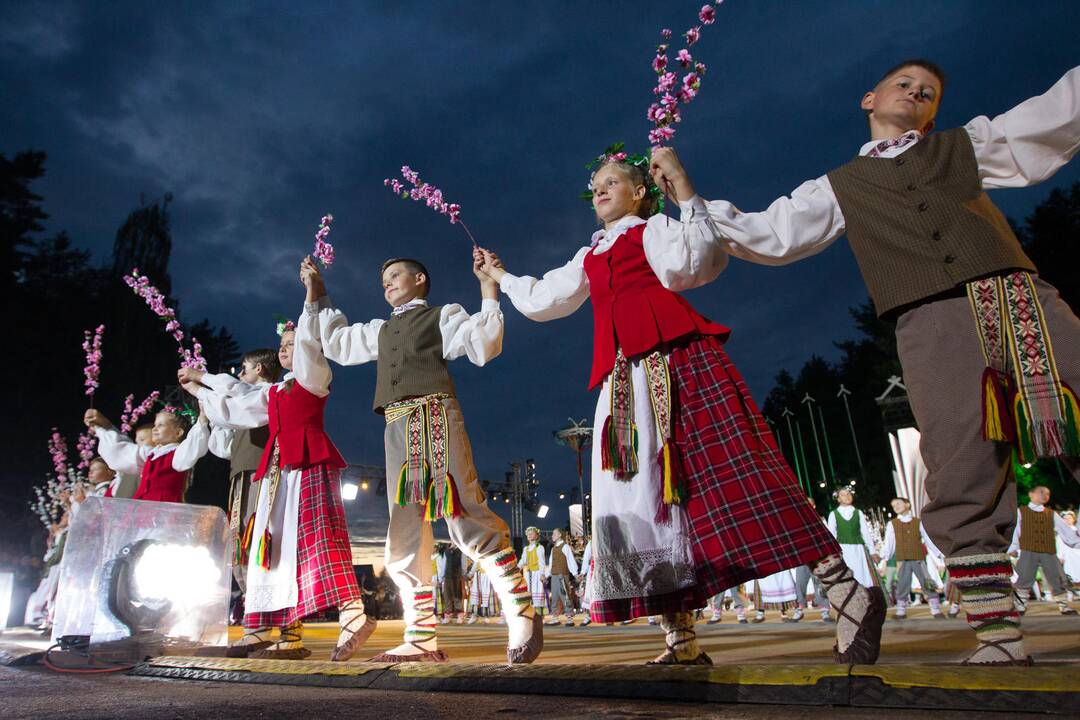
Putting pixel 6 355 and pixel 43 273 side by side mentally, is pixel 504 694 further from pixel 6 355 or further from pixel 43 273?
pixel 43 273

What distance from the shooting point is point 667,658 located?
2.30m

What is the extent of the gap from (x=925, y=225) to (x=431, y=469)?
204cm

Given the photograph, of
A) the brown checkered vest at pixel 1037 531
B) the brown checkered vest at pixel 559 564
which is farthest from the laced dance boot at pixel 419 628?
the brown checkered vest at pixel 559 564

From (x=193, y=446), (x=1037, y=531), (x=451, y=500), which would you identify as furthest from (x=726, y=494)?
(x=1037, y=531)

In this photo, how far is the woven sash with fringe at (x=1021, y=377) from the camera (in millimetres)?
1654

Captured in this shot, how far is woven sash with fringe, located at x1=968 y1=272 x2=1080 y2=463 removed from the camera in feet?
5.43

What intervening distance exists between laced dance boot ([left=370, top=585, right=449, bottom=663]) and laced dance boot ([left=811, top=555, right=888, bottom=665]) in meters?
1.64

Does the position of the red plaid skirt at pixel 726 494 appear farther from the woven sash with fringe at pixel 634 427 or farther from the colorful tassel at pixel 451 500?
the colorful tassel at pixel 451 500

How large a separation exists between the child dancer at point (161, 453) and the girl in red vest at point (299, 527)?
50.7 inches

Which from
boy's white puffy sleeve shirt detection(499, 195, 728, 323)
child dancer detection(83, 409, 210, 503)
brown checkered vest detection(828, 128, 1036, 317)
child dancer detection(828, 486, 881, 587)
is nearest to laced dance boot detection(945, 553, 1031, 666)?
brown checkered vest detection(828, 128, 1036, 317)

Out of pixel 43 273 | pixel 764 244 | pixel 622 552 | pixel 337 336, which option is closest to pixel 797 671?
pixel 622 552

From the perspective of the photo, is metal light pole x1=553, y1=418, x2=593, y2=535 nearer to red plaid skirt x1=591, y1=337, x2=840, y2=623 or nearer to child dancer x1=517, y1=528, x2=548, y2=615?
child dancer x1=517, y1=528, x2=548, y2=615

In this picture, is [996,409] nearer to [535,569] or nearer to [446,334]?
[446,334]

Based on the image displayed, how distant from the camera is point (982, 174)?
194cm
